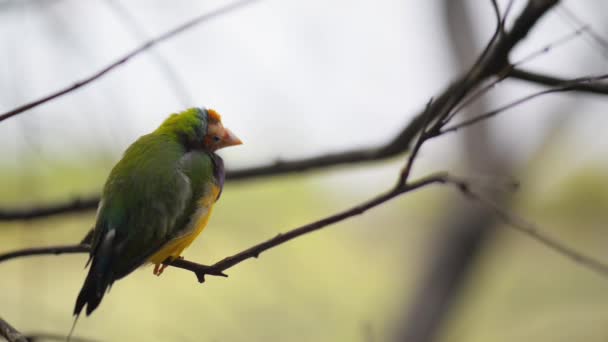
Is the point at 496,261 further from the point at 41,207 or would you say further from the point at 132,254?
the point at 132,254

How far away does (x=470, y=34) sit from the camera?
6.07m

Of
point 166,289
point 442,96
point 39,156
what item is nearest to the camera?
point 442,96

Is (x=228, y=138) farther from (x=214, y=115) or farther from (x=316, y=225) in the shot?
(x=316, y=225)

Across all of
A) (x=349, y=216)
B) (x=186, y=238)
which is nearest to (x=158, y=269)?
(x=186, y=238)

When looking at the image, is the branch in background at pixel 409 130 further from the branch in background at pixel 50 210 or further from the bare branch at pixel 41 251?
the bare branch at pixel 41 251

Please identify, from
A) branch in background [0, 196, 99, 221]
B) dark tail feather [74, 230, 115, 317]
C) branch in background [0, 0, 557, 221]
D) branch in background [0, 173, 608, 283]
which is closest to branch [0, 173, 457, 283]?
branch in background [0, 173, 608, 283]

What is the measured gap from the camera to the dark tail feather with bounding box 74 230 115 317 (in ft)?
6.45

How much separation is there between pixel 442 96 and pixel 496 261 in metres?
6.39

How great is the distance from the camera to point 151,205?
2.26m

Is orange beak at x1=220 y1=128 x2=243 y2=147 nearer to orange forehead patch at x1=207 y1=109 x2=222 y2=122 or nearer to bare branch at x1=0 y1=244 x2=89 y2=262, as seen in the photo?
orange forehead patch at x1=207 y1=109 x2=222 y2=122

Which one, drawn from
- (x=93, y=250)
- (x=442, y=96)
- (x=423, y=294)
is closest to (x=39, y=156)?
(x=93, y=250)

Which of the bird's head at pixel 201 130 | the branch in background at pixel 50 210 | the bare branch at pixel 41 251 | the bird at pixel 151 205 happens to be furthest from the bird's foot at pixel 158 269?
the branch in background at pixel 50 210

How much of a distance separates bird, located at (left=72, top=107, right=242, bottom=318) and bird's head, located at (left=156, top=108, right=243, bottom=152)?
0.03 metres

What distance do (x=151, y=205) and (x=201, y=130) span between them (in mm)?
425
